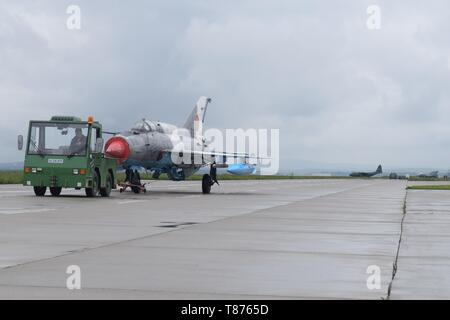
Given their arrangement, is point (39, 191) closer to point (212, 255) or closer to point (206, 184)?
point (206, 184)

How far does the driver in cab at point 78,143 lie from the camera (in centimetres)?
3006

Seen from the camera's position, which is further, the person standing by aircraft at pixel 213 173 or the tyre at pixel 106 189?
the person standing by aircraft at pixel 213 173

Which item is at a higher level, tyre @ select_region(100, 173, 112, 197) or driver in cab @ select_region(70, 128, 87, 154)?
driver in cab @ select_region(70, 128, 87, 154)

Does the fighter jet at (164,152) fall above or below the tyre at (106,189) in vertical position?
above

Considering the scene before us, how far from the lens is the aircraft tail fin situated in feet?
156

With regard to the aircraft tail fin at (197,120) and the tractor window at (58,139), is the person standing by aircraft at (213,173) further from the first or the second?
the tractor window at (58,139)

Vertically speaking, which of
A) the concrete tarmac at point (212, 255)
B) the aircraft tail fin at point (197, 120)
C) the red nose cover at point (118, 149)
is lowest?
the concrete tarmac at point (212, 255)

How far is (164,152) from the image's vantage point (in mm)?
38500

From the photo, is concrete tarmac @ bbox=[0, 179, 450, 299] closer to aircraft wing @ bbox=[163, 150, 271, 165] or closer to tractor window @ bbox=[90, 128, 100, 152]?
Result: tractor window @ bbox=[90, 128, 100, 152]

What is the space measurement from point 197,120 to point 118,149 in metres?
14.7

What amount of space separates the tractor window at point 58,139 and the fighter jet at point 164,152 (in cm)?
314

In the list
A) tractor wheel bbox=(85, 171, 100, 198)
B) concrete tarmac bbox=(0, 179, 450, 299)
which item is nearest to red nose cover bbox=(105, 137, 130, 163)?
tractor wheel bbox=(85, 171, 100, 198)

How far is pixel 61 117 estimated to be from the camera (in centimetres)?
3123

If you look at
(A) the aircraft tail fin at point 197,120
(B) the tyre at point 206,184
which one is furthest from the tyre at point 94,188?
(A) the aircraft tail fin at point 197,120
